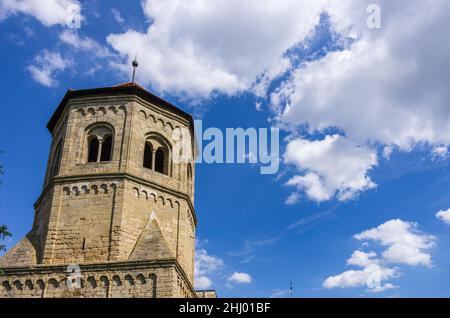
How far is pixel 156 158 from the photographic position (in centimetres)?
1934

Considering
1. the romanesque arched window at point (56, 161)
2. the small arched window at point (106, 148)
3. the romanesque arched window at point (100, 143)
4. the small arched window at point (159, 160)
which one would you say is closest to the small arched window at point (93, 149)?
the romanesque arched window at point (100, 143)

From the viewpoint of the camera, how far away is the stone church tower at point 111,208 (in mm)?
14812

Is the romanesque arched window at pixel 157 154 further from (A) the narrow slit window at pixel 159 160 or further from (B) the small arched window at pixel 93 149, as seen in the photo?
(B) the small arched window at pixel 93 149

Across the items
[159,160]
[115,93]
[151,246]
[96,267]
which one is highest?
[115,93]

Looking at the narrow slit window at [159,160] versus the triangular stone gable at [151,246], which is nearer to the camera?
the triangular stone gable at [151,246]

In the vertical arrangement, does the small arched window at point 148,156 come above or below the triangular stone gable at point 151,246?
above

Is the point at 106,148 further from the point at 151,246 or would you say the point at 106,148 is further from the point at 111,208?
Answer: the point at 151,246

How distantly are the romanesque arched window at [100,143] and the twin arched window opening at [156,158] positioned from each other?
1453mm

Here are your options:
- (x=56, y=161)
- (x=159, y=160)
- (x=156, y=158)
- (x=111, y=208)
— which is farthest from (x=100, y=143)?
(x=111, y=208)

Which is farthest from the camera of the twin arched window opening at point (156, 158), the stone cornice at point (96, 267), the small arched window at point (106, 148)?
the twin arched window opening at point (156, 158)

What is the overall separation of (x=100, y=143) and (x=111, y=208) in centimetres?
315

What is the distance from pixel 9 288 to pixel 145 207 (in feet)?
16.5
